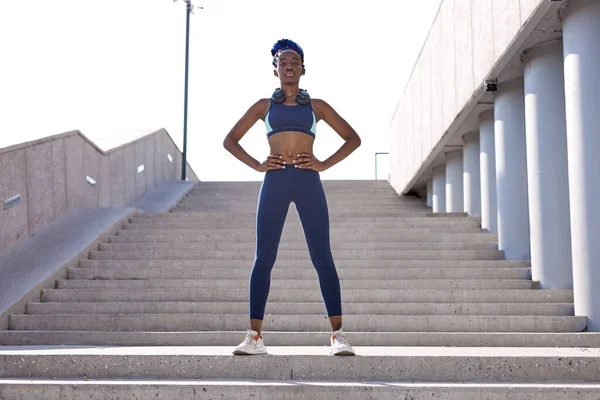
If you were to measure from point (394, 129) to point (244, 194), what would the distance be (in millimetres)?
5140

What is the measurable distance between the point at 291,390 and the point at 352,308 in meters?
3.02

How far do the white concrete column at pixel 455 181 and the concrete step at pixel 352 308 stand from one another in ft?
24.6

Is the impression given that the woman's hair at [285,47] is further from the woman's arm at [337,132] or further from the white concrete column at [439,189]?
the white concrete column at [439,189]

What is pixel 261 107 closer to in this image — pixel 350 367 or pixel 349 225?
pixel 350 367

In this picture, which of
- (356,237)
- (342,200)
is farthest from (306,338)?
(342,200)

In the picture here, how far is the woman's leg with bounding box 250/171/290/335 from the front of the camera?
500cm

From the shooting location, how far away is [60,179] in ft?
36.4

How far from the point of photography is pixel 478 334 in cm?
644

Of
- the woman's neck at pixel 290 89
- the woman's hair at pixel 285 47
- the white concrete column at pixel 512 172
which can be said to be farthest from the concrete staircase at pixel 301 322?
the woman's hair at pixel 285 47

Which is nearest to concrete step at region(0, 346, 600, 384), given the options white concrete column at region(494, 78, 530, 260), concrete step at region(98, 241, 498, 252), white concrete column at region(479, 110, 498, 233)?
white concrete column at region(494, 78, 530, 260)

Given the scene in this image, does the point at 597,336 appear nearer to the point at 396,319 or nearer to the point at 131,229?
the point at 396,319

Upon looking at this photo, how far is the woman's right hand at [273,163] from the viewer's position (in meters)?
5.08

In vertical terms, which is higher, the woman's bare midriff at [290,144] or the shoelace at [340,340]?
the woman's bare midriff at [290,144]

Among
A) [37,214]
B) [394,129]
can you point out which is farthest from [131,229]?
[394,129]
